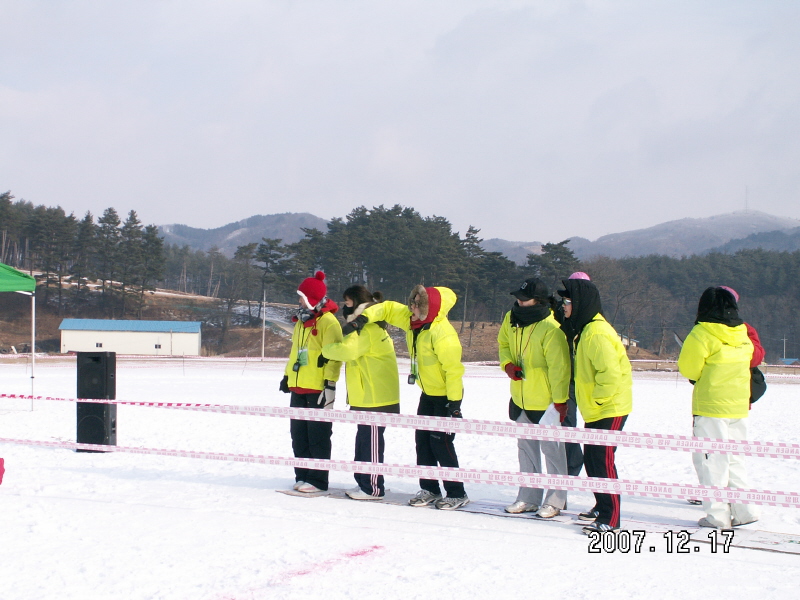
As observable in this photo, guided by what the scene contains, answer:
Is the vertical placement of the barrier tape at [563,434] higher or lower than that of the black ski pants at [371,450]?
higher

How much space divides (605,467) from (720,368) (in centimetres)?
123

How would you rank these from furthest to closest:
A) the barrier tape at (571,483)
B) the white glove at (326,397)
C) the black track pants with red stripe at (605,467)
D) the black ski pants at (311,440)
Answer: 1. the white glove at (326,397)
2. the black ski pants at (311,440)
3. the black track pants with red stripe at (605,467)
4. the barrier tape at (571,483)

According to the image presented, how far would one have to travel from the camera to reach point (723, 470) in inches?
203

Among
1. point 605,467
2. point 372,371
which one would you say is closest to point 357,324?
point 372,371

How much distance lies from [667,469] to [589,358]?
3.18 metres

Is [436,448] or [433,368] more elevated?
[433,368]

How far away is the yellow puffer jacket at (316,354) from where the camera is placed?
6188 mm

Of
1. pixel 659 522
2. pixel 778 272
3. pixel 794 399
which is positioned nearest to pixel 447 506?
pixel 659 522

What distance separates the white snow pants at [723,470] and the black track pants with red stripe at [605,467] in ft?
2.54

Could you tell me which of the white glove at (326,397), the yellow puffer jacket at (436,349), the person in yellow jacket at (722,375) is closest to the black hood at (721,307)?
the person in yellow jacket at (722,375)

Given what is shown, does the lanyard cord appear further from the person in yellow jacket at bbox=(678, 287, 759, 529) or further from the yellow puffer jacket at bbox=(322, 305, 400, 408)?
the person in yellow jacket at bbox=(678, 287, 759, 529)

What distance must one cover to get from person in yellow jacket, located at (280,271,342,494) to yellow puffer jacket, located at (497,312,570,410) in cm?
163

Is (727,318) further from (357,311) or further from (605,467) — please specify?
(357,311)

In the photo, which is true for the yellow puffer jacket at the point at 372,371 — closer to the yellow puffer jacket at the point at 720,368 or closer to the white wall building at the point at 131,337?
the yellow puffer jacket at the point at 720,368
